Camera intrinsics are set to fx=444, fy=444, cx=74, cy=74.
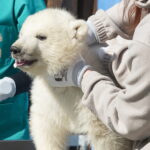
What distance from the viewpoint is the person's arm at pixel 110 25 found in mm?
1303

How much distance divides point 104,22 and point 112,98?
1.22 feet

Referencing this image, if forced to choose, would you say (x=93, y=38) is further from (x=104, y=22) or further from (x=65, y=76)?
(x=65, y=76)

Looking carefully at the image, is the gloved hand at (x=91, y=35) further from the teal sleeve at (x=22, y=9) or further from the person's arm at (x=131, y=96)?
the teal sleeve at (x=22, y=9)

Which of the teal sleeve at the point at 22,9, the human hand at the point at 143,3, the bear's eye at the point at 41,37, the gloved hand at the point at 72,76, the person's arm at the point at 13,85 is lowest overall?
the person's arm at the point at 13,85

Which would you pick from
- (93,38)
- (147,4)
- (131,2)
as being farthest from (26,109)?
(147,4)

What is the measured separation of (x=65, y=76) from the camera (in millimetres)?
1246

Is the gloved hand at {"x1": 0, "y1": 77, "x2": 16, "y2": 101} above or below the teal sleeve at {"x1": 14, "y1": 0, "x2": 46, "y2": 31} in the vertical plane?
below

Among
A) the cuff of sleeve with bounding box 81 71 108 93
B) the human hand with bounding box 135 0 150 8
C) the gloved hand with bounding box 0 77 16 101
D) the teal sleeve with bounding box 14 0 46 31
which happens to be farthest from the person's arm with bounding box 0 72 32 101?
the human hand with bounding box 135 0 150 8

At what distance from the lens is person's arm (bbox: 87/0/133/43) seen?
51.3 inches

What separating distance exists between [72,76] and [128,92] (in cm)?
30

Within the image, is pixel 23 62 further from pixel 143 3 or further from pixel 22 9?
pixel 22 9

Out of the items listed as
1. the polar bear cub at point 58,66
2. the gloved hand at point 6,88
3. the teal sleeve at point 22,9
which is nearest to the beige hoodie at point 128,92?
the polar bear cub at point 58,66

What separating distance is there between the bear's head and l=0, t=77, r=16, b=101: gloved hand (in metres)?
0.37

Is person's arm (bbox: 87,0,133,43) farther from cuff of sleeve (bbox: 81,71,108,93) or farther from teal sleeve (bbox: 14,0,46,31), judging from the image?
teal sleeve (bbox: 14,0,46,31)
